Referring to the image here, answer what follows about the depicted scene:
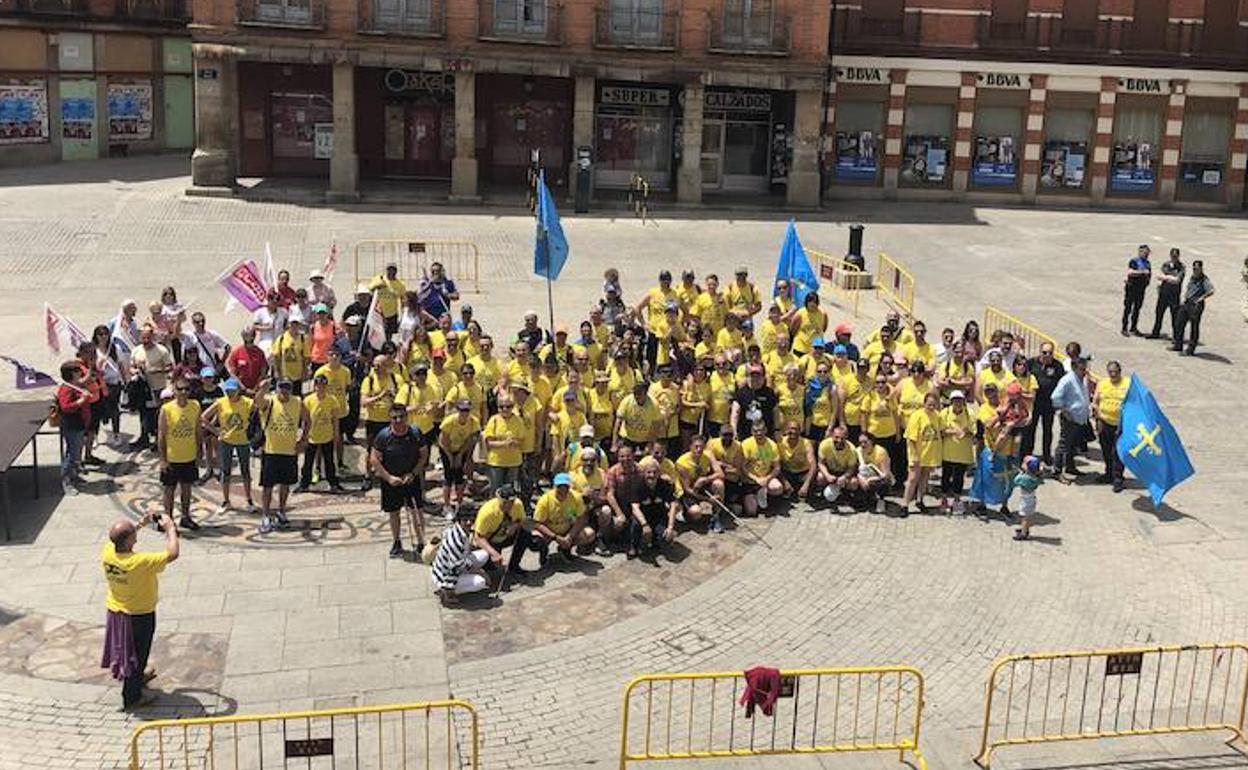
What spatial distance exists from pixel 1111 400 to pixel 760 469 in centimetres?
479

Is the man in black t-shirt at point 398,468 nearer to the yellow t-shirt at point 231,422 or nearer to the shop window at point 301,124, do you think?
the yellow t-shirt at point 231,422

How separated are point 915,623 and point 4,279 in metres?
19.9

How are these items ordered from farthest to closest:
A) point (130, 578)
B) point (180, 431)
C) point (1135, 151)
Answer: point (1135, 151)
point (180, 431)
point (130, 578)

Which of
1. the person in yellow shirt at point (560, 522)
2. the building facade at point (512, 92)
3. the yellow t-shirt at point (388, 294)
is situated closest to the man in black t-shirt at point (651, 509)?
the person in yellow shirt at point (560, 522)

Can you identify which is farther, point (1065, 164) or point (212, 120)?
point (1065, 164)

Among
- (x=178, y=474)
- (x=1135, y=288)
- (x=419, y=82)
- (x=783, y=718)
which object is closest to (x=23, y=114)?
(x=419, y=82)

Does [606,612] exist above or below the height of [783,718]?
above

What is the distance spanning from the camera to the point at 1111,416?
1636 cm

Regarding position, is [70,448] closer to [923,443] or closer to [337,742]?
[337,742]

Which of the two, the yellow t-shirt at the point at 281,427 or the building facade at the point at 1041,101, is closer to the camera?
the yellow t-shirt at the point at 281,427

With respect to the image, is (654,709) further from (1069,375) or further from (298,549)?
(1069,375)

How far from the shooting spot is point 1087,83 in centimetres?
4019

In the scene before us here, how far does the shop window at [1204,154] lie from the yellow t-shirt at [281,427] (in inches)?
1373

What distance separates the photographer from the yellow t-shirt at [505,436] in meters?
14.3
